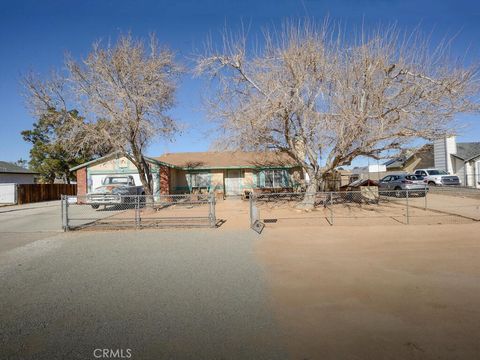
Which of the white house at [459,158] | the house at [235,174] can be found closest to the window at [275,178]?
the house at [235,174]

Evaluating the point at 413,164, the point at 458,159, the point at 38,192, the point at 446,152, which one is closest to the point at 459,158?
the point at 458,159

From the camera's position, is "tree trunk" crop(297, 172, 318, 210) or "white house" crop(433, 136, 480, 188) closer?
"tree trunk" crop(297, 172, 318, 210)

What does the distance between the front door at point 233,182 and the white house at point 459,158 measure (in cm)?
1885

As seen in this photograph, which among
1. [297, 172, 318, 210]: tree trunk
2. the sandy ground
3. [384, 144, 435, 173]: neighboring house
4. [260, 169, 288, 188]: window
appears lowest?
the sandy ground

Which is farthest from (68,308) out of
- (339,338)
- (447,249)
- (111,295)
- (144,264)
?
(447,249)

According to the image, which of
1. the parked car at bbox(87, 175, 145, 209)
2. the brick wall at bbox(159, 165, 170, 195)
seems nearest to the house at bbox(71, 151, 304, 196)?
the brick wall at bbox(159, 165, 170, 195)

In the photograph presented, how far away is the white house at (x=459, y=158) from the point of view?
30.1 m

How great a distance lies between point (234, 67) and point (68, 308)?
12273 mm

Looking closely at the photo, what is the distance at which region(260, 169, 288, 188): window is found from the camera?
26.9m

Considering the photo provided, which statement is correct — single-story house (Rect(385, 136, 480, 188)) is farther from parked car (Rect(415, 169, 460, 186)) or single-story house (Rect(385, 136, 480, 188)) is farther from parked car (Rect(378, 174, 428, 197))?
parked car (Rect(378, 174, 428, 197))

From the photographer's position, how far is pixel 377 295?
4918mm

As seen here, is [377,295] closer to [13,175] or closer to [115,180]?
[115,180]

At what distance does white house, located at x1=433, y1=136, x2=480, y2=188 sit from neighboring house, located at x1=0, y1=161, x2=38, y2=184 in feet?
139

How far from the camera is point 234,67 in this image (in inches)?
576
